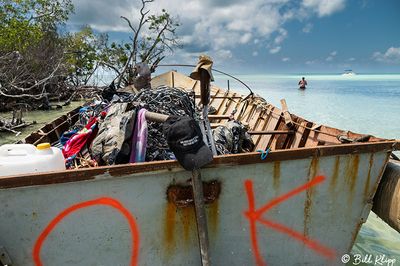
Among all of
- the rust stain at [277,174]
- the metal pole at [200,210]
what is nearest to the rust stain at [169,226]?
the metal pole at [200,210]

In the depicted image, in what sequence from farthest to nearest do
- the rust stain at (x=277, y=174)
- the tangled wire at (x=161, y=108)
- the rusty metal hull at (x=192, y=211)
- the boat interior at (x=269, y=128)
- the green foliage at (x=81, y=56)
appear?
1. the green foliage at (x=81, y=56)
2. the boat interior at (x=269, y=128)
3. the tangled wire at (x=161, y=108)
4. the rust stain at (x=277, y=174)
5. the rusty metal hull at (x=192, y=211)

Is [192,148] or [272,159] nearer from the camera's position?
[192,148]

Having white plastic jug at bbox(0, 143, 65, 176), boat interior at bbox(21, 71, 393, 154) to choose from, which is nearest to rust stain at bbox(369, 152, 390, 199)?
boat interior at bbox(21, 71, 393, 154)

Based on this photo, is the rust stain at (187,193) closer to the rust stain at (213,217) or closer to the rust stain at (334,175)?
the rust stain at (213,217)

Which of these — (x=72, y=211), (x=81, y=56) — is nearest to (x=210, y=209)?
(x=72, y=211)

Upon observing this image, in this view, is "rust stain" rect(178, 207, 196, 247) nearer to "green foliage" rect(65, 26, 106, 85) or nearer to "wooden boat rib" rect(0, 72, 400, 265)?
"wooden boat rib" rect(0, 72, 400, 265)

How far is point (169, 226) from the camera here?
230 cm

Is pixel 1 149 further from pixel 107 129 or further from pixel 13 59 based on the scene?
pixel 13 59

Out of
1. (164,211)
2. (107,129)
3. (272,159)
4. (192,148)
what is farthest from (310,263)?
(107,129)

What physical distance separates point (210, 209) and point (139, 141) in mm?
817

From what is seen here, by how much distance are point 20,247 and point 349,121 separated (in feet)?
61.7

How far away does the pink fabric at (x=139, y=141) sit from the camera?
2.41 m

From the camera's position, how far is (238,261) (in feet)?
8.29

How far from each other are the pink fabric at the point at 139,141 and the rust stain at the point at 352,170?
1.75 metres
